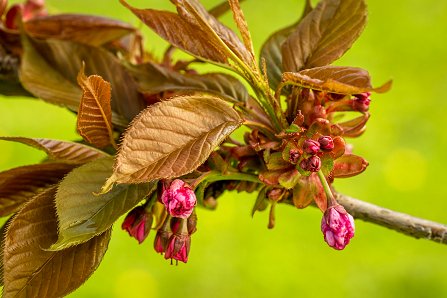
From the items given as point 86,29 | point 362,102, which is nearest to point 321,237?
point 86,29

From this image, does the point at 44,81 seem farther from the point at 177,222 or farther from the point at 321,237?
the point at 321,237

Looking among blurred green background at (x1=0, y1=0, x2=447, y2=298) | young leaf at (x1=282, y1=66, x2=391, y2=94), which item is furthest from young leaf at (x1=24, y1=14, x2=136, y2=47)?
blurred green background at (x1=0, y1=0, x2=447, y2=298)

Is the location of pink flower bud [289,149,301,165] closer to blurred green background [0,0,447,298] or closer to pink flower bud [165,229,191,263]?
pink flower bud [165,229,191,263]

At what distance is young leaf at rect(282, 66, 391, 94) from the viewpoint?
0.41 meters

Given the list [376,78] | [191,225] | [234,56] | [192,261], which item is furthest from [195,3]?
[376,78]

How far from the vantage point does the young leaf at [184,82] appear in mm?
556

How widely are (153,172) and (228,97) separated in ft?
0.53

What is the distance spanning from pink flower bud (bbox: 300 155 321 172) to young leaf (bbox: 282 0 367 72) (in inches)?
4.1

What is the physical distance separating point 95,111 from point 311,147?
144 mm

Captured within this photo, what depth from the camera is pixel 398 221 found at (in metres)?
0.58

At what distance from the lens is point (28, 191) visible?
512 mm

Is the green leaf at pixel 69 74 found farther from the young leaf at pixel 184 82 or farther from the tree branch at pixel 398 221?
the tree branch at pixel 398 221

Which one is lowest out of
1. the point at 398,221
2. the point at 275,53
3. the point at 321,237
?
the point at 321,237

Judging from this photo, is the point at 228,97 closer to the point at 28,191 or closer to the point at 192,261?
the point at 28,191
